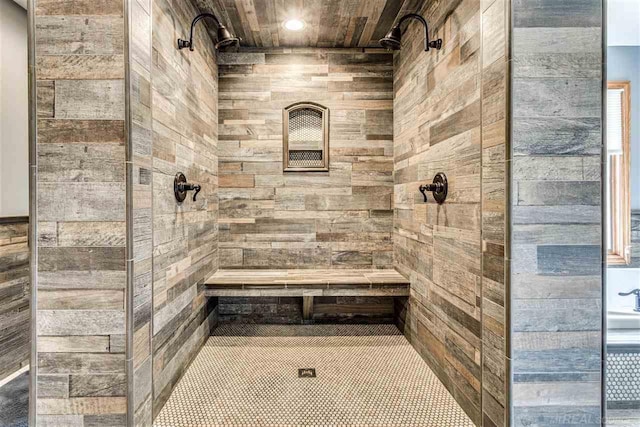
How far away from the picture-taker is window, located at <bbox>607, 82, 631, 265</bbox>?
8.27ft

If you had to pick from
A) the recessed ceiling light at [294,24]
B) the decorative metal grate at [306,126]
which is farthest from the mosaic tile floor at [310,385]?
the recessed ceiling light at [294,24]

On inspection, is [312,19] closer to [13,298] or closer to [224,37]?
[224,37]

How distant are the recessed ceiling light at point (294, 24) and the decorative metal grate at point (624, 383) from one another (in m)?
2.99

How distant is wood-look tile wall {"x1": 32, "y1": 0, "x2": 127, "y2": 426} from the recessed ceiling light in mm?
1457

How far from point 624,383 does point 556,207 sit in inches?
46.2

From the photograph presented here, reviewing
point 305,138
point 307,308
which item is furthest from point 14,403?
point 305,138

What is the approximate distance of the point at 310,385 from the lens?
2.01 m

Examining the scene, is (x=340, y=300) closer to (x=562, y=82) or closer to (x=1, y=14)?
(x=562, y=82)

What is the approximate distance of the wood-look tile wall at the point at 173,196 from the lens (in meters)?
1.75

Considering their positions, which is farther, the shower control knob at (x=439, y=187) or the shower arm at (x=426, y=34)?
the shower arm at (x=426, y=34)

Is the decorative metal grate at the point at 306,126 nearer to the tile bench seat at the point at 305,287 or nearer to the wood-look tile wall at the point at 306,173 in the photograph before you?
the wood-look tile wall at the point at 306,173

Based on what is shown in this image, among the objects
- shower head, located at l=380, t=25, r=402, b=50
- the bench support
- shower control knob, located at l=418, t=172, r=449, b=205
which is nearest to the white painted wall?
the bench support

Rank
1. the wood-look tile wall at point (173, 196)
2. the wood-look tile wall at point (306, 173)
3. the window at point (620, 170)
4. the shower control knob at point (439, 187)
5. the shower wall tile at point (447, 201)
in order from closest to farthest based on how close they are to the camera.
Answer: the shower wall tile at point (447, 201) → the wood-look tile wall at point (173, 196) → the shower control knob at point (439, 187) → the window at point (620, 170) → the wood-look tile wall at point (306, 173)

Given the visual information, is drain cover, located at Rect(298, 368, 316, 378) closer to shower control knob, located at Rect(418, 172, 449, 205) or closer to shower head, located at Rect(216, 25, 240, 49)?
shower control knob, located at Rect(418, 172, 449, 205)
